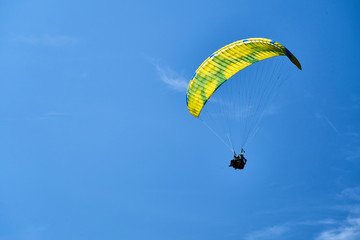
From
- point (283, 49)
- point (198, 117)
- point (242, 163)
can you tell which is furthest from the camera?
point (198, 117)

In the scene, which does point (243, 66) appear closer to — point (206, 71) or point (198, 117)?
point (206, 71)

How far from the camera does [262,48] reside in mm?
30266

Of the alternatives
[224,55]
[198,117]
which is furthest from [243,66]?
[198,117]

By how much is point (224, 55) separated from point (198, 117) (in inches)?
198

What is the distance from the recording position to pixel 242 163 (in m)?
31.2

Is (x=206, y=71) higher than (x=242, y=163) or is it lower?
higher

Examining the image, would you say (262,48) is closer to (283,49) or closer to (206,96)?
(283,49)

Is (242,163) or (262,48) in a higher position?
(262,48)

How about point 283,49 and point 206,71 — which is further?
point 206,71

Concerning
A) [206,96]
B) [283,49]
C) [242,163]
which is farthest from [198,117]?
[283,49]

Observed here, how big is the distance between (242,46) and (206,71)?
9.77 ft

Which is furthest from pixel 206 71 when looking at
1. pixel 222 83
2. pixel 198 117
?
pixel 198 117

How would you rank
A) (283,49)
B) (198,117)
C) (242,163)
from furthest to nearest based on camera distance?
1. (198,117)
2. (242,163)
3. (283,49)

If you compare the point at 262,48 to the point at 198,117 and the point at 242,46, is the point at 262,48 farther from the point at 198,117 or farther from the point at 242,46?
the point at 198,117
